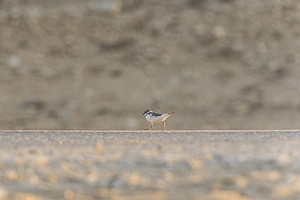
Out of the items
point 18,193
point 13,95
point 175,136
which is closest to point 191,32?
point 13,95

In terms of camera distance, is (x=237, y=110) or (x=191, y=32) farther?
(x=191, y=32)

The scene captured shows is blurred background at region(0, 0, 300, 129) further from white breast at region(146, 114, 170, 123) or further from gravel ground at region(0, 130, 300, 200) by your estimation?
gravel ground at region(0, 130, 300, 200)

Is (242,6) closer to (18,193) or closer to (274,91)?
(274,91)

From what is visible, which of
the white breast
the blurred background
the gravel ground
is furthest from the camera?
the blurred background

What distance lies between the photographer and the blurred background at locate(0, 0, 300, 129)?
13594mm

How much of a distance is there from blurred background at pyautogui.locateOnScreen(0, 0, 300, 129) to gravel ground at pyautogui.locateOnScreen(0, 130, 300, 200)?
798 cm

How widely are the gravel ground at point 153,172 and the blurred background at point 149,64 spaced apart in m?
7.98

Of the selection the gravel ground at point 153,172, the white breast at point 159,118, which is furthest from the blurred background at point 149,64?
the gravel ground at point 153,172

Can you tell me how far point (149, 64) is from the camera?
14711 millimetres

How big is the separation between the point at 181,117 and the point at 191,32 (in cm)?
316

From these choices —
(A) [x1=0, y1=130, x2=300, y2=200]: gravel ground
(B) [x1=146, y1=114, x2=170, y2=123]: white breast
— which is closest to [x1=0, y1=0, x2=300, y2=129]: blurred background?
(B) [x1=146, y1=114, x2=170, y2=123]: white breast

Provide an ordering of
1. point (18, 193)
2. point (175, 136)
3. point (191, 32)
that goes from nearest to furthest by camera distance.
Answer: point (18, 193)
point (175, 136)
point (191, 32)

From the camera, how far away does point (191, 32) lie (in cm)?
1545

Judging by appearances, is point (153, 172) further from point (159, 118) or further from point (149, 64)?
point (149, 64)
